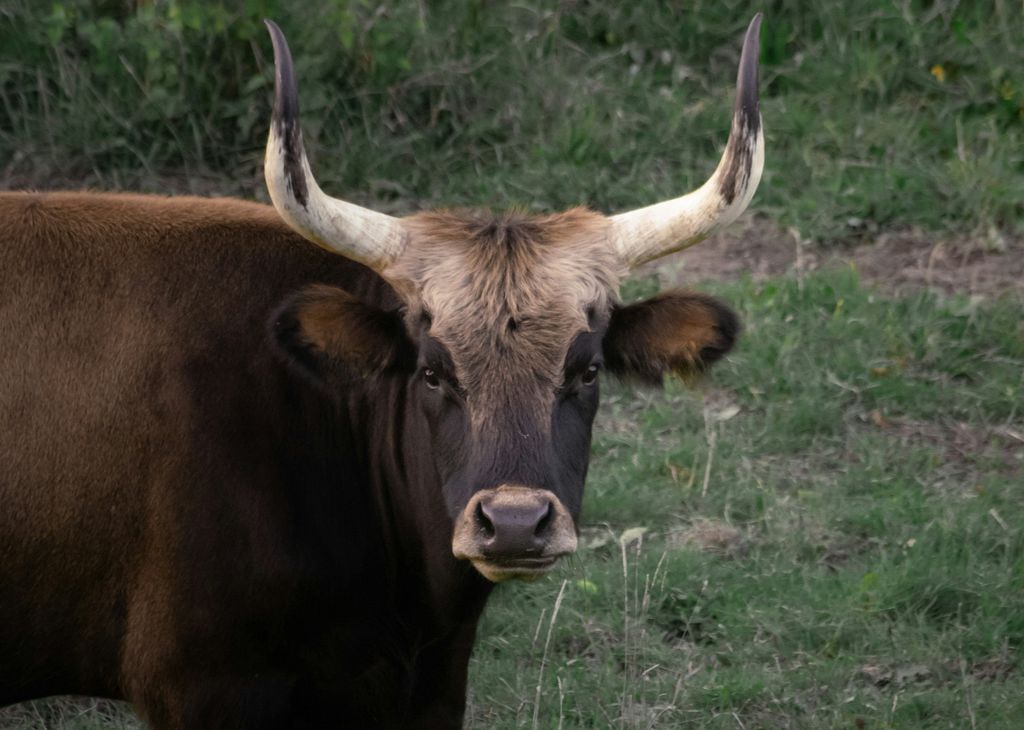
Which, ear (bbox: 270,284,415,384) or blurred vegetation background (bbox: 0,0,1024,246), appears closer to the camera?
ear (bbox: 270,284,415,384)

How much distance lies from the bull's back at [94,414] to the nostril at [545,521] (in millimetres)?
962

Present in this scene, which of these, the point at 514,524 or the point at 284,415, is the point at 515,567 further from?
the point at 284,415

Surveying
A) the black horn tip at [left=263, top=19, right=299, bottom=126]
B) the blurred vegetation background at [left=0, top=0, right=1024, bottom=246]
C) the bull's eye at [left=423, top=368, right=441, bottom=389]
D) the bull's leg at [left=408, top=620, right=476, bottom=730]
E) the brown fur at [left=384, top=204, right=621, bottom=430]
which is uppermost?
the black horn tip at [left=263, top=19, right=299, bottom=126]

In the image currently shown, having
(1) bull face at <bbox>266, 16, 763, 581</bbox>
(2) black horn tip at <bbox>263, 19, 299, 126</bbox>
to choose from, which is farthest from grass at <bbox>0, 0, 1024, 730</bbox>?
(2) black horn tip at <bbox>263, 19, 299, 126</bbox>

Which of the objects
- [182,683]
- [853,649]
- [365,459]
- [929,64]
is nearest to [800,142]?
[929,64]

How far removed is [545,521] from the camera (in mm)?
4141

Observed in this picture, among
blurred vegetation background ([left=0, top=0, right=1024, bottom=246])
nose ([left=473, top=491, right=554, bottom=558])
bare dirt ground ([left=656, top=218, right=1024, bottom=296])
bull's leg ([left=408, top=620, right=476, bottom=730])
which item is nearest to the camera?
nose ([left=473, top=491, right=554, bottom=558])

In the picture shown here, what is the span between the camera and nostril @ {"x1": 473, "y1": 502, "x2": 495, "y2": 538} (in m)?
4.14

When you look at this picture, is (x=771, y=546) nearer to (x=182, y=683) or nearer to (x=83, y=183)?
(x=182, y=683)

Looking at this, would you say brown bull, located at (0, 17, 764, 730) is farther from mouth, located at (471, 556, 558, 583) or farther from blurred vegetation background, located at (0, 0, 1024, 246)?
blurred vegetation background, located at (0, 0, 1024, 246)

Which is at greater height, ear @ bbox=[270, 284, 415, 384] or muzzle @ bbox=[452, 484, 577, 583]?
ear @ bbox=[270, 284, 415, 384]

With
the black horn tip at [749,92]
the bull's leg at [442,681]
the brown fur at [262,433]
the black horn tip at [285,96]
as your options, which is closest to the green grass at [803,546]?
the bull's leg at [442,681]

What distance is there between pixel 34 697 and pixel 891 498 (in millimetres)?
3515

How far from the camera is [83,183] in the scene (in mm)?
8617
